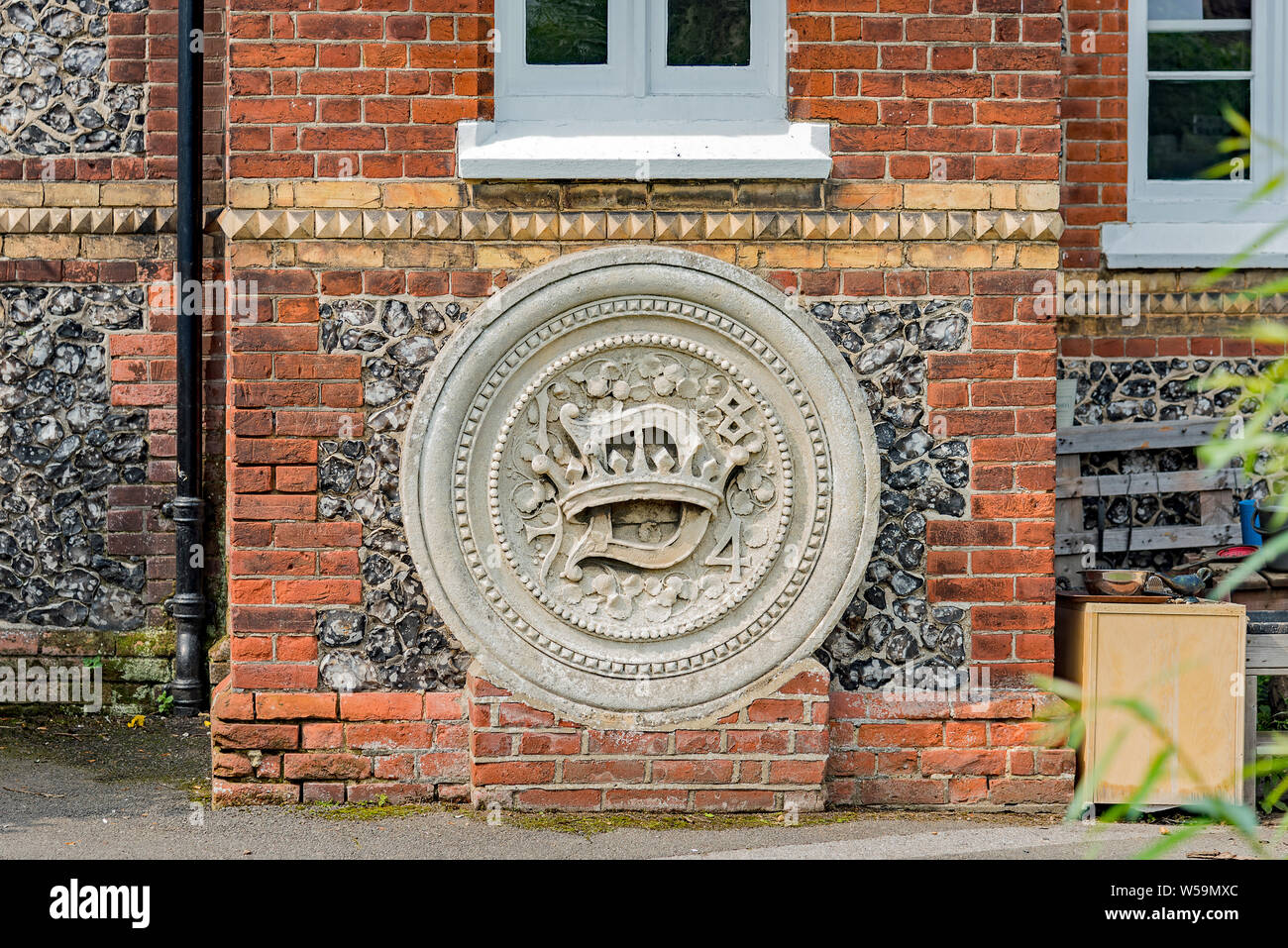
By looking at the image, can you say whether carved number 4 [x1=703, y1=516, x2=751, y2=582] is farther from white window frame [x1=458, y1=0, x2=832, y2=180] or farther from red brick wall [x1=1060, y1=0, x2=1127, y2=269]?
red brick wall [x1=1060, y1=0, x2=1127, y2=269]

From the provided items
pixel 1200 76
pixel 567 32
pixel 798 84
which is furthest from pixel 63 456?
pixel 1200 76

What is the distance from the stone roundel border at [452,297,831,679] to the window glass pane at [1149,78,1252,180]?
2.94 meters

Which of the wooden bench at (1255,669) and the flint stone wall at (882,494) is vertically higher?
the flint stone wall at (882,494)

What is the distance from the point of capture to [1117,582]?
15.4 ft

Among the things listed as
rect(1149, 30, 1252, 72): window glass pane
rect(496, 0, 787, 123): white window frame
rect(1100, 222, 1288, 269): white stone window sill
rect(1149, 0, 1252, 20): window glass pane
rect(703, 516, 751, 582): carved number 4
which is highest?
rect(1149, 0, 1252, 20): window glass pane

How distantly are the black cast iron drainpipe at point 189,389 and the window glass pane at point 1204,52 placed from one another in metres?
4.85

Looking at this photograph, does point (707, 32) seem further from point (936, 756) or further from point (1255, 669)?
point (1255, 669)

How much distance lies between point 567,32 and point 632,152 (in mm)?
583

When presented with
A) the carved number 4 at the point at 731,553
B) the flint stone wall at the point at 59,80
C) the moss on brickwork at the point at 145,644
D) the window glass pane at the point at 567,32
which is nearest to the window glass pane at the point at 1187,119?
the window glass pane at the point at 567,32

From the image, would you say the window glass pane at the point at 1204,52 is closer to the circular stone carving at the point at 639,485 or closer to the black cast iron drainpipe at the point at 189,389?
the circular stone carving at the point at 639,485

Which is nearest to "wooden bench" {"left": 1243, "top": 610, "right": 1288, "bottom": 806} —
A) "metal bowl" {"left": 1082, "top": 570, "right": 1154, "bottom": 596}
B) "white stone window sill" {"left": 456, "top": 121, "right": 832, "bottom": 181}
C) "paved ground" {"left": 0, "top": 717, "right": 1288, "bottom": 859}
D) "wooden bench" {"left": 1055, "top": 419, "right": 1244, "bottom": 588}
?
"paved ground" {"left": 0, "top": 717, "right": 1288, "bottom": 859}

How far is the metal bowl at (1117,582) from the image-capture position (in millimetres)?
4695

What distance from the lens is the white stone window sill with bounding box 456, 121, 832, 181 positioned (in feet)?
14.3

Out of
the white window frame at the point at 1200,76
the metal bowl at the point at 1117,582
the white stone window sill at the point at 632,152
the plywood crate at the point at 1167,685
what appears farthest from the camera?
the white window frame at the point at 1200,76
